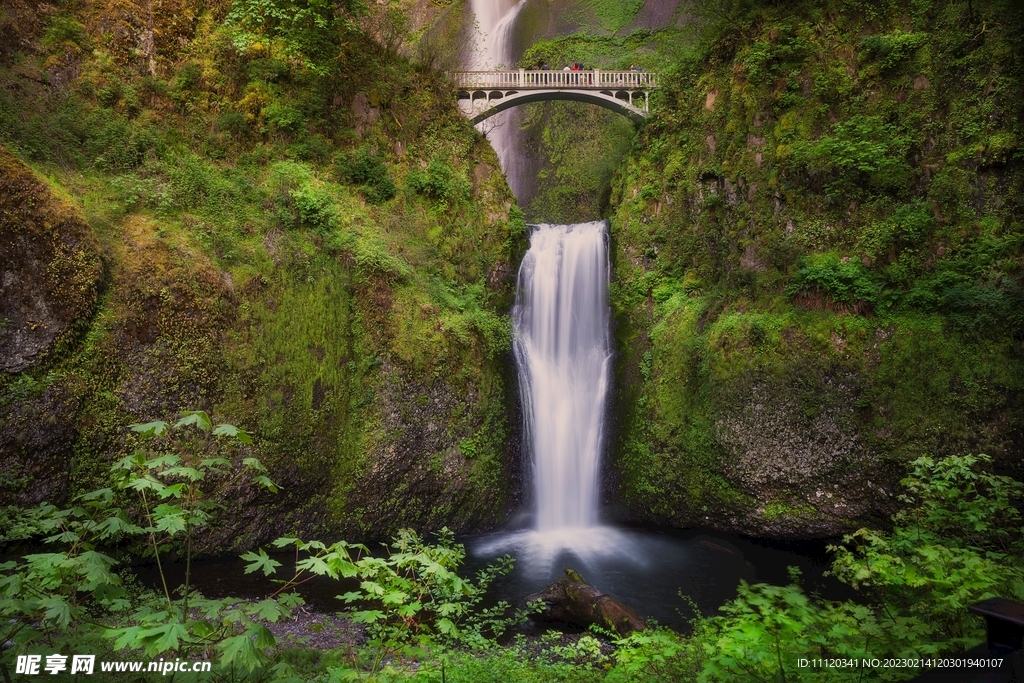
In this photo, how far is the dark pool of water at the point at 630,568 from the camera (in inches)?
319

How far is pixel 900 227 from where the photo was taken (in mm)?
9758

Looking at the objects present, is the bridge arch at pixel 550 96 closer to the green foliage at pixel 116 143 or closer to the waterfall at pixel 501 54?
the waterfall at pixel 501 54

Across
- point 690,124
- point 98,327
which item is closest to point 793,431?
point 690,124

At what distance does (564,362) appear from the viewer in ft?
42.2

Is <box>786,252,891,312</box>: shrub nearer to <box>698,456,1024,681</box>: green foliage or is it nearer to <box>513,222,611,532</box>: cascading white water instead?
<box>513,222,611,532</box>: cascading white water

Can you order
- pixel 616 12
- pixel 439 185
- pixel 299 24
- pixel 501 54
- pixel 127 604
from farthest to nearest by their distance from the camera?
pixel 501 54 < pixel 616 12 < pixel 439 185 < pixel 299 24 < pixel 127 604

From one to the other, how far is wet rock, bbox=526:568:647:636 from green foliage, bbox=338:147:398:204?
27.4ft

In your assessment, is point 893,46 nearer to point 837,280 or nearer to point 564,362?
point 837,280

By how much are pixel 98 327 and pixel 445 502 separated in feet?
20.0

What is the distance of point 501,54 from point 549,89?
865cm

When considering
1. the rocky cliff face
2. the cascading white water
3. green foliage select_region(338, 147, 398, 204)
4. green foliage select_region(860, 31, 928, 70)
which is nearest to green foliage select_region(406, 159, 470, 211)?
green foliage select_region(338, 147, 398, 204)

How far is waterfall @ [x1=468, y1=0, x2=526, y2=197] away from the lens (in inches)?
964

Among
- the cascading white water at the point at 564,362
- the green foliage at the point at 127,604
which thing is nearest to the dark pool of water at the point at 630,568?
the cascading white water at the point at 564,362

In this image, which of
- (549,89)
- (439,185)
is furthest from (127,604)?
(549,89)
